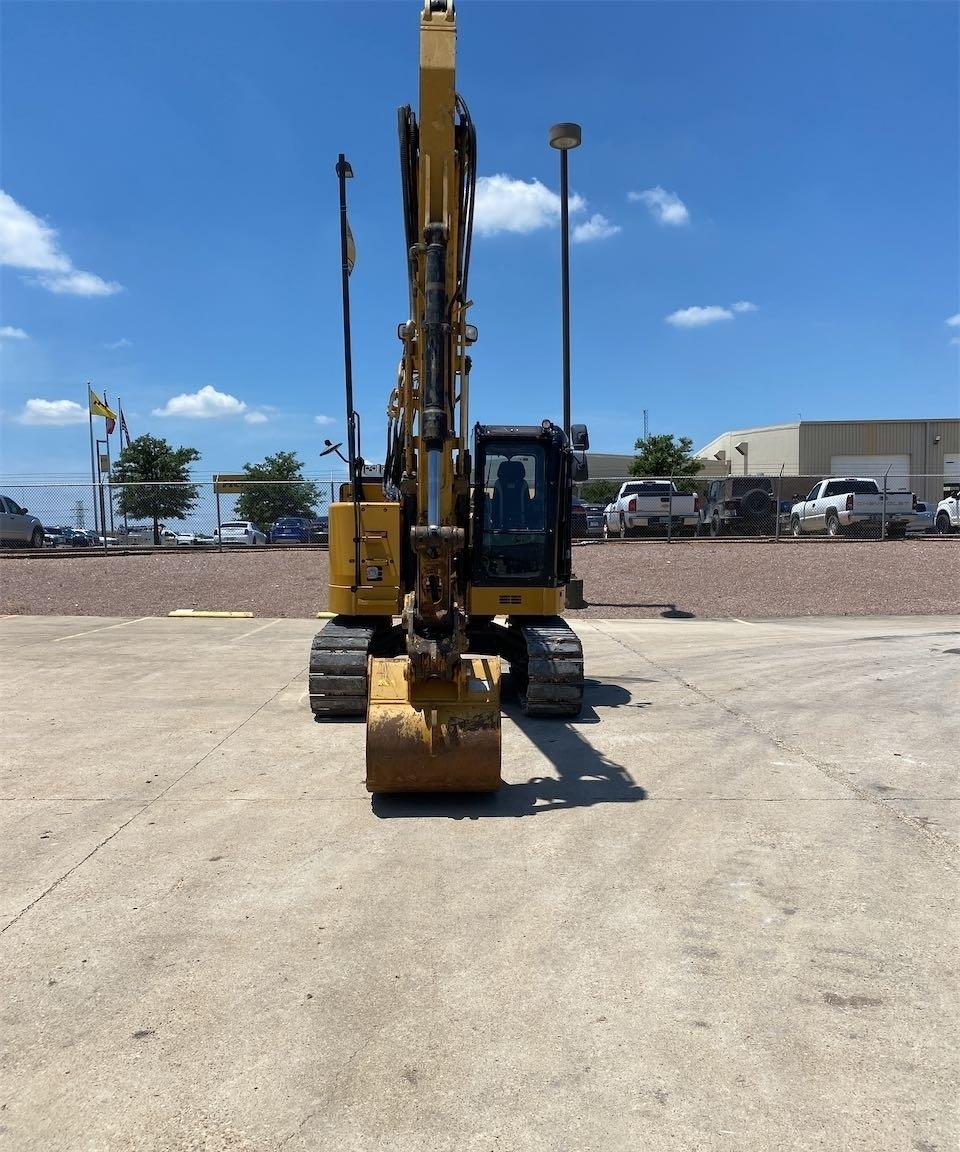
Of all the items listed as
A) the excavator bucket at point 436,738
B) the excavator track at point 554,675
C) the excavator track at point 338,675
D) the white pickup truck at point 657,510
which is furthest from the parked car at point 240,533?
the excavator bucket at point 436,738

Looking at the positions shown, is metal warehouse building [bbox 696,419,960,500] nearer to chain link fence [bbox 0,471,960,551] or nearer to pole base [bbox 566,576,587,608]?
chain link fence [bbox 0,471,960,551]

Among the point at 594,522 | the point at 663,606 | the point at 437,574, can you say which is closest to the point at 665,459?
A: the point at 594,522

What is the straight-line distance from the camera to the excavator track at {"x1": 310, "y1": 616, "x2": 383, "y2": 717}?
7723 millimetres

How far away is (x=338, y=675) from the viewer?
7742 millimetres

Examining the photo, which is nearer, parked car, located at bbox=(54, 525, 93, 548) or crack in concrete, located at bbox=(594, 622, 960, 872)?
crack in concrete, located at bbox=(594, 622, 960, 872)

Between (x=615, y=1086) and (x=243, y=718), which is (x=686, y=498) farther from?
(x=615, y=1086)

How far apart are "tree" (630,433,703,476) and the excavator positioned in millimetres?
49245

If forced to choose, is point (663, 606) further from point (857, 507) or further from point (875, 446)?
point (875, 446)

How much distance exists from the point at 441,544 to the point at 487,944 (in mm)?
2422

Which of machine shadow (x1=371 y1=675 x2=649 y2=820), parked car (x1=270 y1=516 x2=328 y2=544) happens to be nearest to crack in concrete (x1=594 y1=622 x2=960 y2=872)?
machine shadow (x1=371 y1=675 x2=649 y2=820)

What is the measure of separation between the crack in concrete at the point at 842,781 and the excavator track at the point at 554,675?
1.59 metres

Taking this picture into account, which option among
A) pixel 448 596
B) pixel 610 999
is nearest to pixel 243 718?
pixel 448 596

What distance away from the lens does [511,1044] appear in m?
2.96

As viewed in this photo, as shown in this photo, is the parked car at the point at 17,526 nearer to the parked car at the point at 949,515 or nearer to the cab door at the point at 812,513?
the cab door at the point at 812,513
